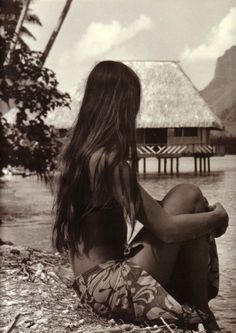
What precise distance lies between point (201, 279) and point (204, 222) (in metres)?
0.11

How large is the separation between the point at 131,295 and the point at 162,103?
0.80 metres

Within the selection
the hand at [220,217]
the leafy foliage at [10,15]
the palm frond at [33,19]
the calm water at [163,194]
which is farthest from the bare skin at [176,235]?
the leafy foliage at [10,15]

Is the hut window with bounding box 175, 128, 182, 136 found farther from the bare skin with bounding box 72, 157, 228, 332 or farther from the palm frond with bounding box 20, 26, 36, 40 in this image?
the bare skin with bounding box 72, 157, 228, 332

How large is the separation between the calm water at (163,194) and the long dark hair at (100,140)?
323 millimetres

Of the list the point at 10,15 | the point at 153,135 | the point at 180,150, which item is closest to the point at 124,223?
the point at 153,135

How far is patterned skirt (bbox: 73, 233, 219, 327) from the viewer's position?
1.03 m

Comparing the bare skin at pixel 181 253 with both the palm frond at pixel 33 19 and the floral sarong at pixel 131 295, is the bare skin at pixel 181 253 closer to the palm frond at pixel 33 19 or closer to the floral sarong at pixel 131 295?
the floral sarong at pixel 131 295

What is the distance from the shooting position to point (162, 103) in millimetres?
1705

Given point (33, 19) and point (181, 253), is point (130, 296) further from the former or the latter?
point (33, 19)

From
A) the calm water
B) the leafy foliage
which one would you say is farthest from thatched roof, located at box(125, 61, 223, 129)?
the leafy foliage

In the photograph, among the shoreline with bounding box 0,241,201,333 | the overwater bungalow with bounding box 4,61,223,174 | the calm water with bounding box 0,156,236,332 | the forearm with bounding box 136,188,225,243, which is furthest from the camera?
the overwater bungalow with bounding box 4,61,223,174

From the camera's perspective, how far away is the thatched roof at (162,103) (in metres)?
1.49

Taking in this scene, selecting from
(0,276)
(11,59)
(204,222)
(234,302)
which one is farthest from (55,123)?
(204,222)

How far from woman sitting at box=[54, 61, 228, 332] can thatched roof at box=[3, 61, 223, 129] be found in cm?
36
